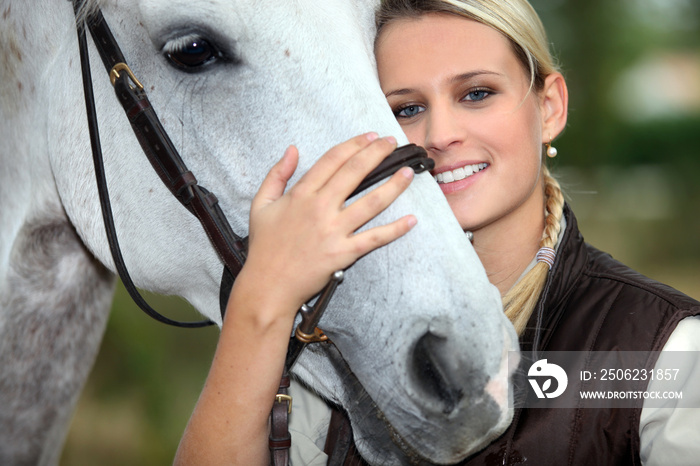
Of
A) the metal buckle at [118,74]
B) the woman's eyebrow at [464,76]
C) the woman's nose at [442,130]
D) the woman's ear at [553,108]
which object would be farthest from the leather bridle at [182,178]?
the woman's ear at [553,108]

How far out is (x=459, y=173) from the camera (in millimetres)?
1709

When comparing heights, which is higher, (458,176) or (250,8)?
(250,8)

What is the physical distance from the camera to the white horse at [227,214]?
119 cm

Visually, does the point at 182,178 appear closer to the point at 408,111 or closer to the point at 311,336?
the point at 311,336

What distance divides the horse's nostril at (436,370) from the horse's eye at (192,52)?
32.6 inches

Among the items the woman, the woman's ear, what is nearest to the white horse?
the woman

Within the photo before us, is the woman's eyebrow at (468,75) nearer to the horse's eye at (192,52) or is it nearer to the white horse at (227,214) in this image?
the white horse at (227,214)

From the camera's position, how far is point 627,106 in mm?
12336

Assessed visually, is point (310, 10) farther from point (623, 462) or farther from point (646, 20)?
point (646, 20)

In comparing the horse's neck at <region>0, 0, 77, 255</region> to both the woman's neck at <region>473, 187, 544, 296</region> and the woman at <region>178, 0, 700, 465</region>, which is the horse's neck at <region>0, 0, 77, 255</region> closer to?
the woman at <region>178, 0, 700, 465</region>

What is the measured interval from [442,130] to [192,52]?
2.33ft

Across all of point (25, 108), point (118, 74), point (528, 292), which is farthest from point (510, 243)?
point (25, 108)

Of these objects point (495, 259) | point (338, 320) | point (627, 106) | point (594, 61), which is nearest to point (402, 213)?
point (338, 320)

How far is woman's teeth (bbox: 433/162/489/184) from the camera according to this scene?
1.71 meters
